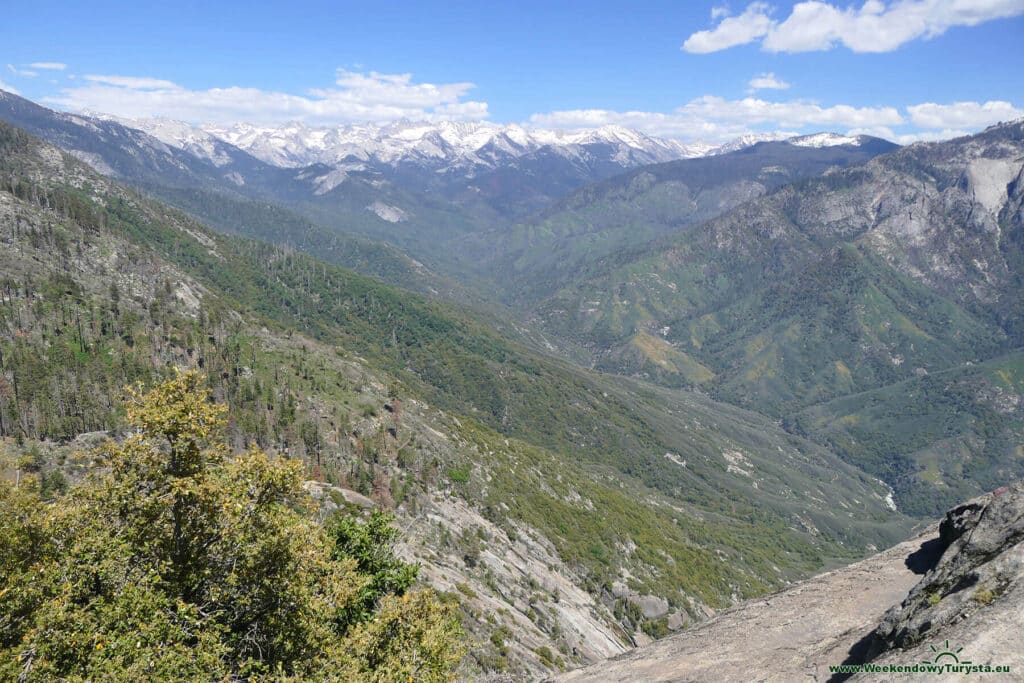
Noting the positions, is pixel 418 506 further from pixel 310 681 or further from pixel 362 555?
pixel 310 681

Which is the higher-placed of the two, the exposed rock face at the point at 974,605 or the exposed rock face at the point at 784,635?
the exposed rock face at the point at 974,605

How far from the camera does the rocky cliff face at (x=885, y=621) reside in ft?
64.5

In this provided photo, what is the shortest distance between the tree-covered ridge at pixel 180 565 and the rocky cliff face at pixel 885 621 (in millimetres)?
18047

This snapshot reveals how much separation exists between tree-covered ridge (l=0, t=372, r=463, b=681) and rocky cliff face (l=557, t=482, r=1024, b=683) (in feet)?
59.2

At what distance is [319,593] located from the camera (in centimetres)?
2830

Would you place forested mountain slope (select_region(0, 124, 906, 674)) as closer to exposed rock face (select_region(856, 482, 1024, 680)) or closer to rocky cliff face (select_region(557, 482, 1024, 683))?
rocky cliff face (select_region(557, 482, 1024, 683))

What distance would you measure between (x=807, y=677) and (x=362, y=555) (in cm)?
2968

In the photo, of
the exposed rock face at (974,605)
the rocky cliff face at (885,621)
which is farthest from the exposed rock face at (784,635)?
the exposed rock face at (974,605)

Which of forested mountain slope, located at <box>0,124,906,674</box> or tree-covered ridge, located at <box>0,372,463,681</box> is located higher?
tree-covered ridge, located at <box>0,372,463,681</box>

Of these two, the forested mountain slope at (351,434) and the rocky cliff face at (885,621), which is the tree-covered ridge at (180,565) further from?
the forested mountain slope at (351,434)

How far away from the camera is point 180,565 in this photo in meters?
22.3

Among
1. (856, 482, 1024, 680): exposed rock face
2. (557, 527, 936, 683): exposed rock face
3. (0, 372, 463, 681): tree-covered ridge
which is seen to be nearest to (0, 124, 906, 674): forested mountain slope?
(557, 527, 936, 683): exposed rock face

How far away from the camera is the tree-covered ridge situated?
61.3 feet

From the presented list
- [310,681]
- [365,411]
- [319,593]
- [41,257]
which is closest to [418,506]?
[365,411]
